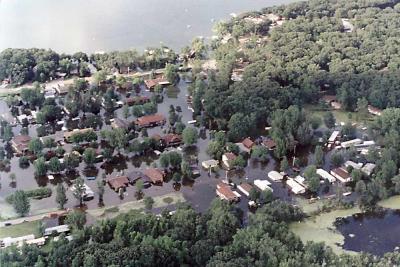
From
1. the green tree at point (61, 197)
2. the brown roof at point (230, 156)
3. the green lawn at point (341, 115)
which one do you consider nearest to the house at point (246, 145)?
the brown roof at point (230, 156)

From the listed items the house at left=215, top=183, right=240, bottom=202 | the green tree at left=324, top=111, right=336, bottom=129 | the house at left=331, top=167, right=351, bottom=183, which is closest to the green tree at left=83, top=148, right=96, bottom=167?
the house at left=215, top=183, right=240, bottom=202

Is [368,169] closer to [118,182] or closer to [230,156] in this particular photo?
[230,156]

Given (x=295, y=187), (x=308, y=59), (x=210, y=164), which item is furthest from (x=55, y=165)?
(x=308, y=59)

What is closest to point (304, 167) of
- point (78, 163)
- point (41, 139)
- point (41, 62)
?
point (78, 163)

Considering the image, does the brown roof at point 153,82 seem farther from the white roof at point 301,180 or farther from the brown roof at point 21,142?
the white roof at point 301,180

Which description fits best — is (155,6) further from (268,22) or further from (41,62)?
(41,62)
